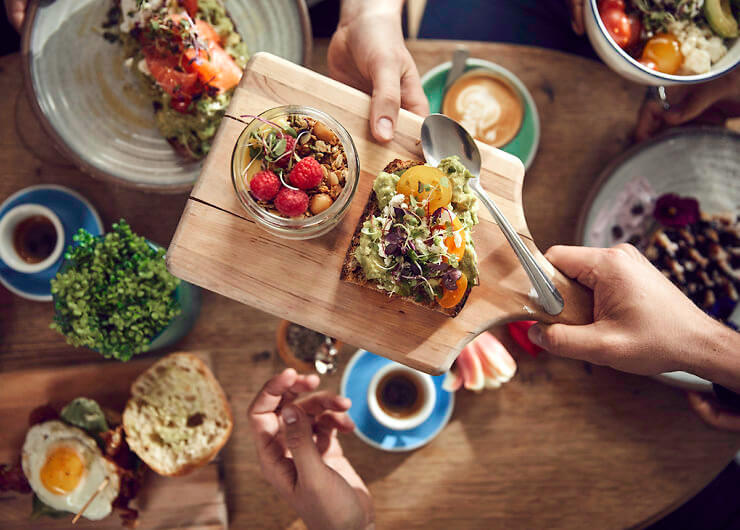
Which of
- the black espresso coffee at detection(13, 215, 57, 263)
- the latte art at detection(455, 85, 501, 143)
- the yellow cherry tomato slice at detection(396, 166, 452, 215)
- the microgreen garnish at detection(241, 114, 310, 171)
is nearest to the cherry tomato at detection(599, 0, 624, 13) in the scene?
the latte art at detection(455, 85, 501, 143)

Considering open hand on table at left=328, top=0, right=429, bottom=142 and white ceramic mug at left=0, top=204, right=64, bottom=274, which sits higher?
open hand on table at left=328, top=0, right=429, bottom=142

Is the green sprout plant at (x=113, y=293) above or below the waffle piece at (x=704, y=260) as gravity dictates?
below

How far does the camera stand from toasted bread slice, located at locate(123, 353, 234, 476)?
1.88 meters

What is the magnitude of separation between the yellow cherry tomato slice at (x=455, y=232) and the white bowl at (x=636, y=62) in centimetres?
81

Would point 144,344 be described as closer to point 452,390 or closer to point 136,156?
point 136,156

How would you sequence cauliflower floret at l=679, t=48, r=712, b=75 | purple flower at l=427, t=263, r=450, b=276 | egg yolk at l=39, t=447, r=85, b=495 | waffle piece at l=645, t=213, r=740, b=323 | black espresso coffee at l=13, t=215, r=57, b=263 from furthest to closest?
waffle piece at l=645, t=213, r=740, b=323, black espresso coffee at l=13, t=215, r=57, b=263, egg yolk at l=39, t=447, r=85, b=495, cauliflower floret at l=679, t=48, r=712, b=75, purple flower at l=427, t=263, r=450, b=276

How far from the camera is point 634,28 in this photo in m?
1.80

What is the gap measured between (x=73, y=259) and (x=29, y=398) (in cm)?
68

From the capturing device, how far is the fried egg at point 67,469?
183cm

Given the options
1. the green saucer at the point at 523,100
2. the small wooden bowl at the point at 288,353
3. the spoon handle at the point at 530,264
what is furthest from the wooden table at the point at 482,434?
the spoon handle at the point at 530,264

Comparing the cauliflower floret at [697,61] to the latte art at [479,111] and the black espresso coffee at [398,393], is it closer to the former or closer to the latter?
the latte art at [479,111]

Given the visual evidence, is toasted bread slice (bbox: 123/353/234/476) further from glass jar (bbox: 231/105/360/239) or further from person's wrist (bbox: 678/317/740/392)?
person's wrist (bbox: 678/317/740/392)

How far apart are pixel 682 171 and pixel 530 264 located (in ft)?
3.26

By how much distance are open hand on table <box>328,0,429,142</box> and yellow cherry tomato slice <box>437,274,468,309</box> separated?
0.52 meters
